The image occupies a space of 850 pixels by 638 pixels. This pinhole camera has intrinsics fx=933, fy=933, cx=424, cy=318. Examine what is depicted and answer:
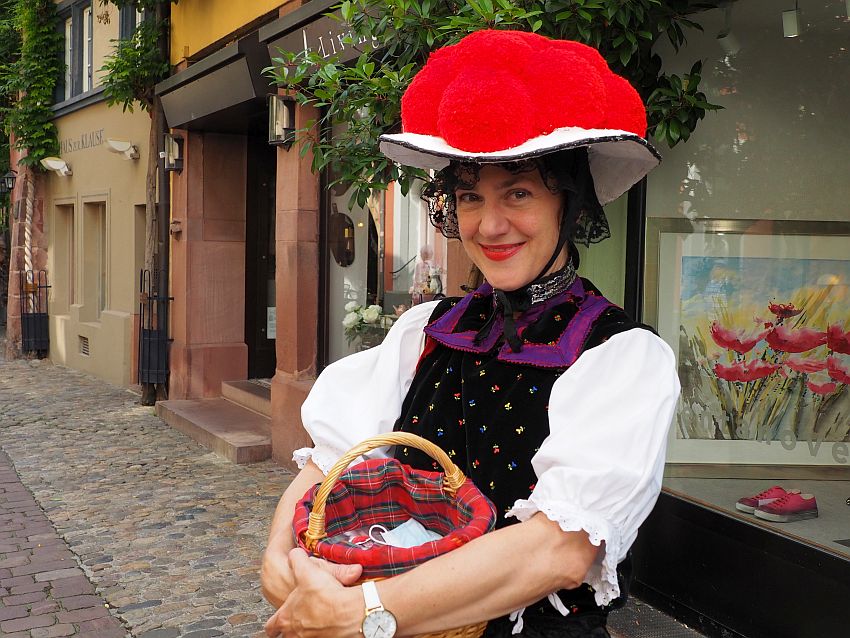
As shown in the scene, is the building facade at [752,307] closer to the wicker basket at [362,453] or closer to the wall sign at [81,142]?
the wicker basket at [362,453]

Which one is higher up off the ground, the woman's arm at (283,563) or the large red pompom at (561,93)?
the large red pompom at (561,93)

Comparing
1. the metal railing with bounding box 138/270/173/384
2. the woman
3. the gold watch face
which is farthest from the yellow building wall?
the gold watch face

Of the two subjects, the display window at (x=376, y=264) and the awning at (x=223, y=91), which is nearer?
the display window at (x=376, y=264)

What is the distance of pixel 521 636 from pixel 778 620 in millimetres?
2324

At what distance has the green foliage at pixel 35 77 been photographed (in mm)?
13609

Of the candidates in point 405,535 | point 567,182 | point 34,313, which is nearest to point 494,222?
point 567,182

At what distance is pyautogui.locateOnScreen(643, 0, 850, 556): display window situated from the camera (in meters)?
3.97

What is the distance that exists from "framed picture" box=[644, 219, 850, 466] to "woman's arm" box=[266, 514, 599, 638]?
2.97 meters

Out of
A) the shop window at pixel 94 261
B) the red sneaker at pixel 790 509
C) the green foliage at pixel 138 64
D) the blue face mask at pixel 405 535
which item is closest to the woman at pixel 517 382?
the blue face mask at pixel 405 535

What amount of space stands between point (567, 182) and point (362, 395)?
62cm

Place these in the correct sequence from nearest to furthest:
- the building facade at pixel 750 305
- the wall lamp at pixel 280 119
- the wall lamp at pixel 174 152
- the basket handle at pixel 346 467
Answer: the basket handle at pixel 346 467 → the building facade at pixel 750 305 → the wall lamp at pixel 280 119 → the wall lamp at pixel 174 152

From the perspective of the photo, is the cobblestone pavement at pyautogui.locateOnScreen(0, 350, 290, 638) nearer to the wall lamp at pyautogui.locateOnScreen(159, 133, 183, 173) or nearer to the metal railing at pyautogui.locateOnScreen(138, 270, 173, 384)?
the metal railing at pyautogui.locateOnScreen(138, 270, 173, 384)

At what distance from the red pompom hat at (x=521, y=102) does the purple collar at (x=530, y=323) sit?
31cm

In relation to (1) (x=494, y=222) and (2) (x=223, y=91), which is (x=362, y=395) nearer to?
(1) (x=494, y=222)
